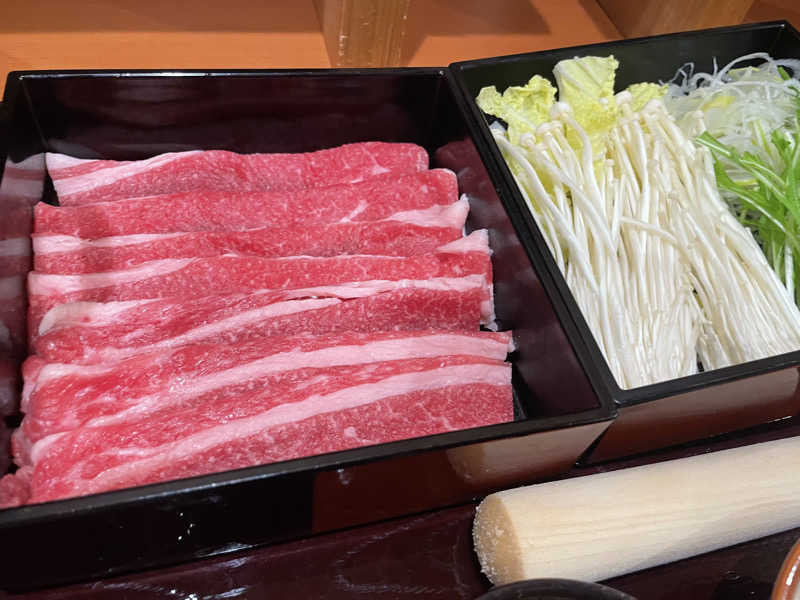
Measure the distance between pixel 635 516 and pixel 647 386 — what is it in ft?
0.79

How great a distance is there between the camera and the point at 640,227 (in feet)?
5.24

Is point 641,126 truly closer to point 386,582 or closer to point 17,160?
point 386,582

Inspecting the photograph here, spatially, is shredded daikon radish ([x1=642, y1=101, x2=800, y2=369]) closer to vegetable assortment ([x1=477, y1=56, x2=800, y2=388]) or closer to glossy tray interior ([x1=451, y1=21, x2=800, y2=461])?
vegetable assortment ([x1=477, y1=56, x2=800, y2=388])

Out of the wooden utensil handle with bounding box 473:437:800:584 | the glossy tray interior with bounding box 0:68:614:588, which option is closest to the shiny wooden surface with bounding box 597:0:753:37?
the glossy tray interior with bounding box 0:68:614:588

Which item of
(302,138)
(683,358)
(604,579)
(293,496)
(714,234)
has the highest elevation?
(302,138)

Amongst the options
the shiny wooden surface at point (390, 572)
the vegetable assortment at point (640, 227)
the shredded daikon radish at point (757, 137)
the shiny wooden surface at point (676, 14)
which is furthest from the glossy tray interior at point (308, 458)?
the shiny wooden surface at point (676, 14)

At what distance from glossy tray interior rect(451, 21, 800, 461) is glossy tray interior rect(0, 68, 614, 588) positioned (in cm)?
4

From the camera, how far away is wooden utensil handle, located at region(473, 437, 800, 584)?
3.65ft

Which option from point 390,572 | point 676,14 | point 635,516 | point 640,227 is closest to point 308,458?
point 390,572

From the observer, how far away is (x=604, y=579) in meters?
1.18

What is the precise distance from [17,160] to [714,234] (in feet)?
5.40

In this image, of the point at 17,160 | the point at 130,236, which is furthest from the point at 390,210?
the point at 17,160

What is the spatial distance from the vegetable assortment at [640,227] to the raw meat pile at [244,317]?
0.24 metres

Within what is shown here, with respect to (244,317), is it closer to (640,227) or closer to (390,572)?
(390,572)
